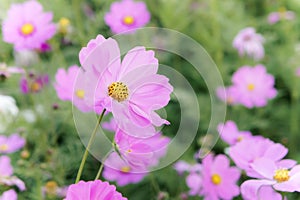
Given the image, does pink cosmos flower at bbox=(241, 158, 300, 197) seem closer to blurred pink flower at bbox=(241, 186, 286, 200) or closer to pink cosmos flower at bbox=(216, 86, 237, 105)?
blurred pink flower at bbox=(241, 186, 286, 200)

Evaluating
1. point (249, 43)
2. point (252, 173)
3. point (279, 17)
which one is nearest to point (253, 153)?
point (252, 173)

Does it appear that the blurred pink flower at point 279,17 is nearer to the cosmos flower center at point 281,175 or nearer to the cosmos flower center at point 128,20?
the cosmos flower center at point 128,20

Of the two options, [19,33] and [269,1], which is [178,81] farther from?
[269,1]

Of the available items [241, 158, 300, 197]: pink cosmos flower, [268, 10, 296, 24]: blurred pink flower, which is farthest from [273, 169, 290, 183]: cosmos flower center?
[268, 10, 296, 24]: blurred pink flower

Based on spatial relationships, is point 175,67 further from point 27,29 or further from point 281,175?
point 281,175

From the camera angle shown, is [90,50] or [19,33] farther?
[19,33]

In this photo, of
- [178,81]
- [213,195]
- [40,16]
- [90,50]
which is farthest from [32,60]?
[90,50]

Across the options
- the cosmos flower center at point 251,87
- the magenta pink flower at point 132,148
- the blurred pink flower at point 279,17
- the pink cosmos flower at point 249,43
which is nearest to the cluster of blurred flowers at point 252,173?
the magenta pink flower at point 132,148
